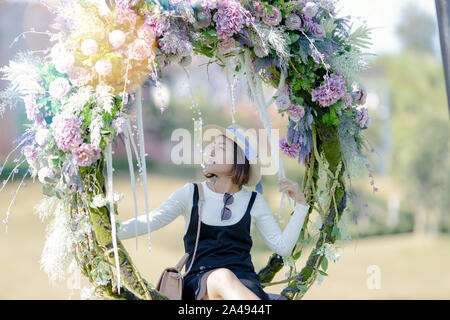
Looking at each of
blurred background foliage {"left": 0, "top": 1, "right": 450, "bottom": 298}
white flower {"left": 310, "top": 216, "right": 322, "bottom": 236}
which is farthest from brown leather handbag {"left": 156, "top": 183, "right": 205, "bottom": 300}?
blurred background foliage {"left": 0, "top": 1, "right": 450, "bottom": 298}

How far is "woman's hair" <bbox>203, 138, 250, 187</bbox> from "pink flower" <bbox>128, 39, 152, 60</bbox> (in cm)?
78

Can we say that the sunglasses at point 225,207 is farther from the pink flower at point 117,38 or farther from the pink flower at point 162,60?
the pink flower at point 117,38

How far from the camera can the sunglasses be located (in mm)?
2747

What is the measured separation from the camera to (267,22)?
2.73m

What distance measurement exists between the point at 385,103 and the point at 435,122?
3191 millimetres

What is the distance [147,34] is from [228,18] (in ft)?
1.42

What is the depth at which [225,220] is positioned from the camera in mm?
2760

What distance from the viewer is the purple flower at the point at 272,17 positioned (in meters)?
2.72

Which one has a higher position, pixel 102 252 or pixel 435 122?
pixel 435 122

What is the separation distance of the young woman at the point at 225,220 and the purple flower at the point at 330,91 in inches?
18.7

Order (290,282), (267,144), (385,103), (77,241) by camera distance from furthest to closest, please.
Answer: (385,103) < (267,144) < (290,282) < (77,241)

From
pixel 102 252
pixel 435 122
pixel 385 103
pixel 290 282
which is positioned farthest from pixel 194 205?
pixel 385 103

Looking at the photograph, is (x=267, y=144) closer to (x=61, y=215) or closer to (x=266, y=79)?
(x=266, y=79)

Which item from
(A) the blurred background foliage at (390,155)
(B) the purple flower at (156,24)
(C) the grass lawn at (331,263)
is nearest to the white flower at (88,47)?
(B) the purple flower at (156,24)
